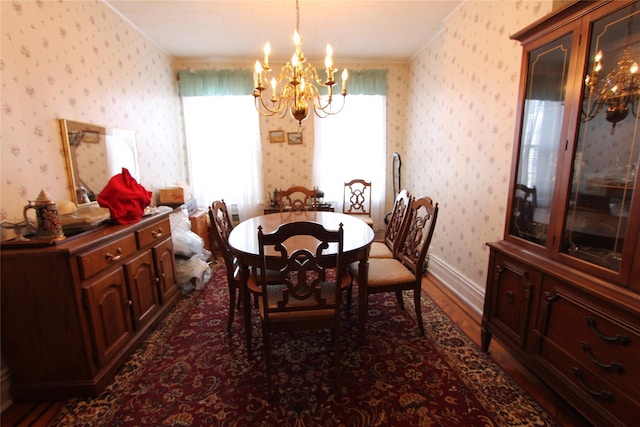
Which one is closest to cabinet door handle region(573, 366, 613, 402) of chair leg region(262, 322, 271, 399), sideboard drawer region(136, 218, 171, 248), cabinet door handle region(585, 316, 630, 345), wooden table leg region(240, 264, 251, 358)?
cabinet door handle region(585, 316, 630, 345)

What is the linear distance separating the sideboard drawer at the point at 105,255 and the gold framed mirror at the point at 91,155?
647 mm

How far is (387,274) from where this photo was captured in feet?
6.74

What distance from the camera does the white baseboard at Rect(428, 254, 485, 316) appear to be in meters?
2.39

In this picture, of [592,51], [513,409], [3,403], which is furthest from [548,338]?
[3,403]

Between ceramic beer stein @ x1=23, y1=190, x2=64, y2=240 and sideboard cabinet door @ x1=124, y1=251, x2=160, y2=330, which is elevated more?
ceramic beer stein @ x1=23, y1=190, x2=64, y2=240

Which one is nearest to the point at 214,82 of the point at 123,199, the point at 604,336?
the point at 123,199

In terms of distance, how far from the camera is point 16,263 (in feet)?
4.62

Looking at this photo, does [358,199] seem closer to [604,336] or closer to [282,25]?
[282,25]

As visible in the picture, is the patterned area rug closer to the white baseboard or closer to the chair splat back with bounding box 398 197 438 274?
the white baseboard

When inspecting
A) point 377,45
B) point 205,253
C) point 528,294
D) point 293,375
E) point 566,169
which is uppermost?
point 377,45

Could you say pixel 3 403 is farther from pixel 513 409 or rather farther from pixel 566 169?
pixel 566 169

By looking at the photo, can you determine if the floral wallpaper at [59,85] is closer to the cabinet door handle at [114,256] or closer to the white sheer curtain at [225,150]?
the cabinet door handle at [114,256]

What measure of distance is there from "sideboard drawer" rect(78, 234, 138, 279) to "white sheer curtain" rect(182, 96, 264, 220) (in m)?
2.17

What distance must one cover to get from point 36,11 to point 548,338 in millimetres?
3593
